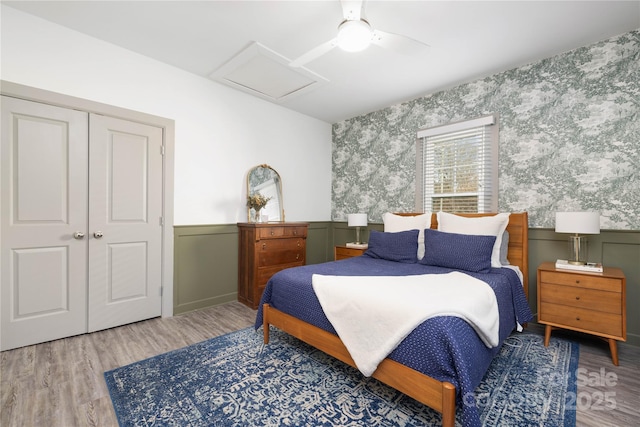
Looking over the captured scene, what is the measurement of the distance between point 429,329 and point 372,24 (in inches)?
95.6

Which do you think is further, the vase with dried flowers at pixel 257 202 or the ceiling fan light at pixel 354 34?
the vase with dried flowers at pixel 257 202

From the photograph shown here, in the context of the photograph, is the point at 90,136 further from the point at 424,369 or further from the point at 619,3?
the point at 619,3

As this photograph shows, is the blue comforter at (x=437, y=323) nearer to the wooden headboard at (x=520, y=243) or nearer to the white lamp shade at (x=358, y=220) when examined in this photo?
the wooden headboard at (x=520, y=243)

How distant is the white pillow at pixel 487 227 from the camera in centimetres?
284

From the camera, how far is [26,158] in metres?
2.42

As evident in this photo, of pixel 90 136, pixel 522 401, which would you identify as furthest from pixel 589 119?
pixel 90 136

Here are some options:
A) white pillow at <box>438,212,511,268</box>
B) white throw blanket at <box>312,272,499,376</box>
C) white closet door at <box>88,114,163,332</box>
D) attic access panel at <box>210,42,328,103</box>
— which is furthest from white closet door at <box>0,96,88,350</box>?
white pillow at <box>438,212,511,268</box>

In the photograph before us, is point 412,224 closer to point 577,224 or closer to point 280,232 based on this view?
point 577,224

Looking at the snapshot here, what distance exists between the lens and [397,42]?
215 centimetres

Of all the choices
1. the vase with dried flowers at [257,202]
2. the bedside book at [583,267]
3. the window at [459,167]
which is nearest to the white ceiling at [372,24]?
the window at [459,167]

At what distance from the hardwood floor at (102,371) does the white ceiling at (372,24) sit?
2.76m

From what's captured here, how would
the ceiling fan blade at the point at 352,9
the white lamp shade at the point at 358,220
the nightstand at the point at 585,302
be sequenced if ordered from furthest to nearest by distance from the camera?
1. the white lamp shade at the point at 358,220
2. the nightstand at the point at 585,302
3. the ceiling fan blade at the point at 352,9

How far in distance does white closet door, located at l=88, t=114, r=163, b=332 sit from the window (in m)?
3.27

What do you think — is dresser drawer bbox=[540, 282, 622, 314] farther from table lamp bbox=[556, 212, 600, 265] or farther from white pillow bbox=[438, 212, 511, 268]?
white pillow bbox=[438, 212, 511, 268]
